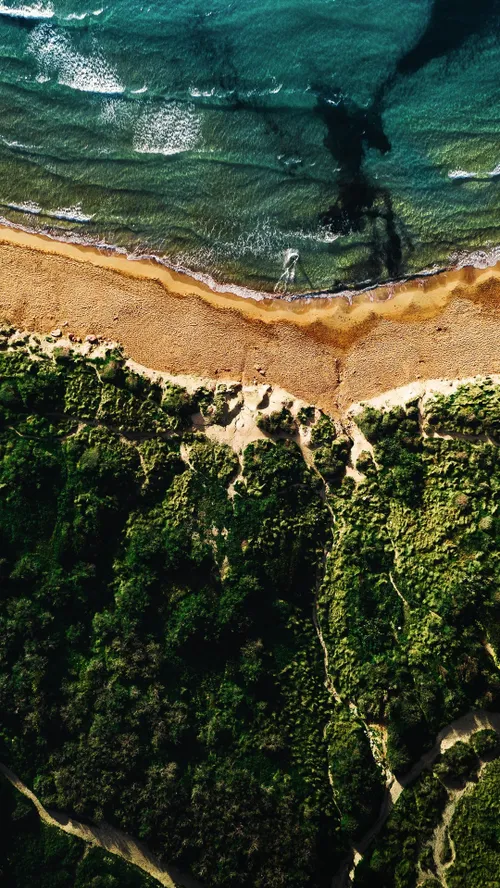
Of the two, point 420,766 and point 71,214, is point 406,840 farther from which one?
point 71,214

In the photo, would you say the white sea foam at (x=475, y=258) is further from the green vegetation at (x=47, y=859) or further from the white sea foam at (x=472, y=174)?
the green vegetation at (x=47, y=859)

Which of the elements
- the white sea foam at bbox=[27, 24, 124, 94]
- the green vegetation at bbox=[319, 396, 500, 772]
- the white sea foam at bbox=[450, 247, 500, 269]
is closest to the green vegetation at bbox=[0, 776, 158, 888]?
the green vegetation at bbox=[319, 396, 500, 772]

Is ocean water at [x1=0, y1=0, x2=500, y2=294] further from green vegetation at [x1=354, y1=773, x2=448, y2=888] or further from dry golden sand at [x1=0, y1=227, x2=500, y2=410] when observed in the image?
green vegetation at [x1=354, y1=773, x2=448, y2=888]

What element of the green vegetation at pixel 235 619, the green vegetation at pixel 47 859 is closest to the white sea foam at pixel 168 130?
the green vegetation at pixel 235 619

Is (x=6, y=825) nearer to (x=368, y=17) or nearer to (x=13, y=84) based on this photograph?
(x=13, y=84)

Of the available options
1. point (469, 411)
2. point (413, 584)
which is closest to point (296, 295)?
point (469, 411)
